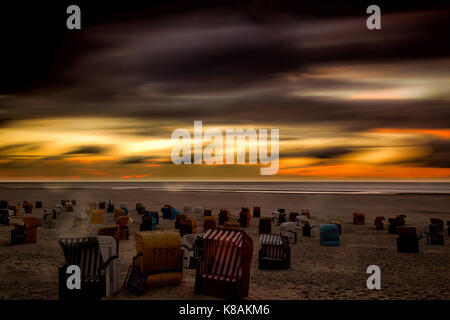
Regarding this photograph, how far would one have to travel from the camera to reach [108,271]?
1234 centimetres

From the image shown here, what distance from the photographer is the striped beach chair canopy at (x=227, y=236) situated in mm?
12781

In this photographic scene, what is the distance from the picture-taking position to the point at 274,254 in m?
17.3

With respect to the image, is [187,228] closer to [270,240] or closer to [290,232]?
[290,232]

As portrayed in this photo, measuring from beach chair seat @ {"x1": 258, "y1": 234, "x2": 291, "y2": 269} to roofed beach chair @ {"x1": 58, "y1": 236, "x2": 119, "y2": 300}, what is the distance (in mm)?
6759

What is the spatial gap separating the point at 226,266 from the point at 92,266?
415 cm

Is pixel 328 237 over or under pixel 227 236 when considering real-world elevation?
under

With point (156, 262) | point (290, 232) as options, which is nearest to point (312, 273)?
point (156, 262)

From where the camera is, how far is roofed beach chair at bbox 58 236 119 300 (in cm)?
1196

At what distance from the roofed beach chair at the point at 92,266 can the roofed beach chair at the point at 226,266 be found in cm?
269

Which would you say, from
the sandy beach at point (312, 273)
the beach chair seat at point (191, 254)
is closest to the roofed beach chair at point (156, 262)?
the sandy beach at point (312, 273)

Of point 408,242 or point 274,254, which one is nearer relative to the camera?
point 274,254
